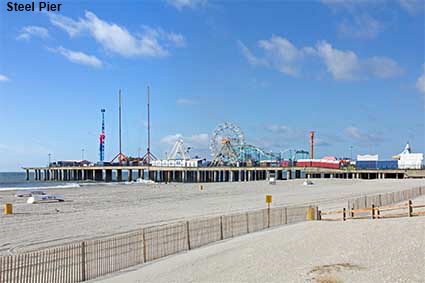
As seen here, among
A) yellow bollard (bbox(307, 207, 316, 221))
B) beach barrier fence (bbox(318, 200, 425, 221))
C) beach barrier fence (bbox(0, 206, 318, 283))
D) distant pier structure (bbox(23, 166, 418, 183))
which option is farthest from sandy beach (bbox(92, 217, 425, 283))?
distant pier structure (bbox(23, 166, 418, 183))

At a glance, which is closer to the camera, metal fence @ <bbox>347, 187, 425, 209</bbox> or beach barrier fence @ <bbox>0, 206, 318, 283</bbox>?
beach barrier fence @ <bbox>0, 206, 318, 283</bbox>

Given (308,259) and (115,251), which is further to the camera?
(115,251)

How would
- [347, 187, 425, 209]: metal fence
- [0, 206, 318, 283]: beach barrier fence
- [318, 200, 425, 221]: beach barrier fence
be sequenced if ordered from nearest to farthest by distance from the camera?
[0, 206, 318, 283]: beach barrier fence
[318, 200, 425, 221]: beach barrier fence
[347, 187, 425, 209]: metal fence

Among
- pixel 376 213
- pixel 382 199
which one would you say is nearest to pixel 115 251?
pixel 376 213

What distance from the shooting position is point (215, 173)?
12512 centimetres

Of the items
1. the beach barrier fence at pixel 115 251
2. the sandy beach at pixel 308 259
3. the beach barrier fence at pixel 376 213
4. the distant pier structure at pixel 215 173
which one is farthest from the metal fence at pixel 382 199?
the distant pier structure at pixel 215 173

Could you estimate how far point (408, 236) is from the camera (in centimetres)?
1462

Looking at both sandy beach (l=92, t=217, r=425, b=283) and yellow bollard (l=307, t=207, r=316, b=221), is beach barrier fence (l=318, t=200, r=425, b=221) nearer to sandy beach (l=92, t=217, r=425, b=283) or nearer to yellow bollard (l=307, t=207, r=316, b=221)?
yellow bollard (l=307, t=207, r=316, b=221)

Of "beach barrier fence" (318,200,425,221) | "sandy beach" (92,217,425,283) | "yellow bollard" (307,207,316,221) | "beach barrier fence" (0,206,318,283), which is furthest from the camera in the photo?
"yellow bollard" (307,207,316,221)

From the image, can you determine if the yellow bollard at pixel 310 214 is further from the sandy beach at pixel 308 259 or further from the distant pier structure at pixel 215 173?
the distant pier structure at pixel 215 173

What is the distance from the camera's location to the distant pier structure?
327 ft

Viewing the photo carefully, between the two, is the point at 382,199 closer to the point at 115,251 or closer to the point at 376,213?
the point at 376,213

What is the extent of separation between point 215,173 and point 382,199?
3742 inches

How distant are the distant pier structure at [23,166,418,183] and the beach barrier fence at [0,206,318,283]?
8006 cm
